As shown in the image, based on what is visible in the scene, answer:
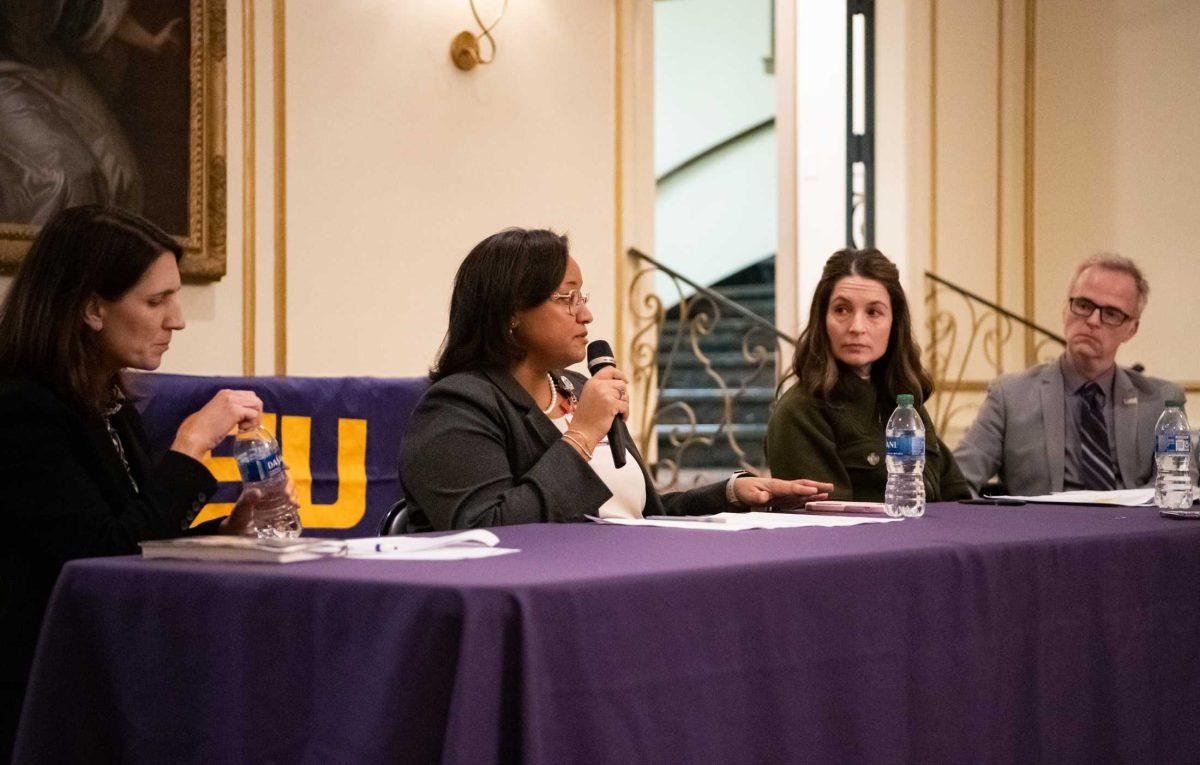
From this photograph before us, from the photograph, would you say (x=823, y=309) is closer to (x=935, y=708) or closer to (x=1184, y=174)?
(x=935, y=708)

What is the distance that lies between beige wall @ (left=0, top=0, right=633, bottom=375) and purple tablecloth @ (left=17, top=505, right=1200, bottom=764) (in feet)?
9.56

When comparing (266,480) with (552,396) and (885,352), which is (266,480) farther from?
(885,352)

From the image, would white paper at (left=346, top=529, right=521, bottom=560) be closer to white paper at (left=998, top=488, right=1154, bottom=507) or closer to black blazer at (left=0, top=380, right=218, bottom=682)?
black blazer at (left=0, top=380, right=218, bottom=682)

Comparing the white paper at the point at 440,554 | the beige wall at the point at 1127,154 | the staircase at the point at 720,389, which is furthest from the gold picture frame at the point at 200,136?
the beige wall at the point at 1127,154

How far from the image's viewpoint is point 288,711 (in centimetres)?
162

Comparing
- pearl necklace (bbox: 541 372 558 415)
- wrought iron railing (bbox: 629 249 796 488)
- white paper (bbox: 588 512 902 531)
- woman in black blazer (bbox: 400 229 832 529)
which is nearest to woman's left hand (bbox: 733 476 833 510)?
woman in black blazer (bbox: 400 229 832 529)

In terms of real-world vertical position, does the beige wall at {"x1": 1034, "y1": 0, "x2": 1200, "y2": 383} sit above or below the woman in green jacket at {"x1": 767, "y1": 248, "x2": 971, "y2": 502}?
above

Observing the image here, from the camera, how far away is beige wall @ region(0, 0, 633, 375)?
485 centimetres

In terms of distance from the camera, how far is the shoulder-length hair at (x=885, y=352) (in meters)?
3.33

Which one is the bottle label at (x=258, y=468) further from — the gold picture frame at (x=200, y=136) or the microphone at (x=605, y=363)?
the gold picture frame at (x=200, y=136)

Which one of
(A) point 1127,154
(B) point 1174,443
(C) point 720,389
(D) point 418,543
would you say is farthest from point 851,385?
(A) point 1127,154

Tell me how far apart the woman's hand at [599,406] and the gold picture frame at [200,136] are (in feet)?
7.64

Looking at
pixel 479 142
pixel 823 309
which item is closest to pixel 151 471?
pixel 823 309

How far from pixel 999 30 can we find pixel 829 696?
6.54 meters
